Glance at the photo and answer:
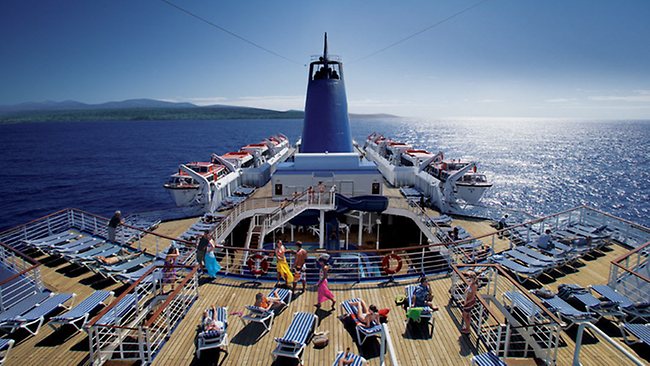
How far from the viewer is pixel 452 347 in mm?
6801

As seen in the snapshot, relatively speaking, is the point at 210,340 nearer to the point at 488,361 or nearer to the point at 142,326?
the point at 142,326

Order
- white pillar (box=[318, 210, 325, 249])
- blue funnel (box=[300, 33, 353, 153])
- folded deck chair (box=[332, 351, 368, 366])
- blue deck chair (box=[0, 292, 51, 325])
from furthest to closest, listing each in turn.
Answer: blue funnel (box=[300, 33, 353, 153]), white pillar (box=[318, 210, 325, 249]), blue deck chair (box=[0, 292, 51, 325]), folded deck chair (box=[332, 351, 368, 366])

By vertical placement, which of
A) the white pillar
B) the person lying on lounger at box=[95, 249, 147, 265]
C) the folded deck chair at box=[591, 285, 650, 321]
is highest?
the folded deck chair at box=[591, 285, 650, 321]

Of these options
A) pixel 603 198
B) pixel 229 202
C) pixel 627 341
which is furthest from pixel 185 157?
pixel 627 341

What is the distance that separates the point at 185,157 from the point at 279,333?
6663 centimetres

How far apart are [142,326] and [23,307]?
3.71 metres

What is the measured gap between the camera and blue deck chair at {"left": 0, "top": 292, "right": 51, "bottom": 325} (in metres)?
7.28

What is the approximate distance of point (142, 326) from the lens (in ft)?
20.0

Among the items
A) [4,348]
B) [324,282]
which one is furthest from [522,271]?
[4,348]

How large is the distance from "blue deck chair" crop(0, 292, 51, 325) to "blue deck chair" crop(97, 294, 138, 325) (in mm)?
2103

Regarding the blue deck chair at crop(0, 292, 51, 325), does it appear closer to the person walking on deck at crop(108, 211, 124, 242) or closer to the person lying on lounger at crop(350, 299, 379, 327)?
the person walking on deck at crop(108, 211, 124, 242)

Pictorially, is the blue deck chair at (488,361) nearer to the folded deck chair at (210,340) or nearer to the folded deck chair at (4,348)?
the folded deck chair at (210,340)

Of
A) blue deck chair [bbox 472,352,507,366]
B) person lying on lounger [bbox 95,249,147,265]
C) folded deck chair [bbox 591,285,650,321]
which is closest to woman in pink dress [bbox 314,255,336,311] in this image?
blue deck chair [bbox 472,352,507,366]

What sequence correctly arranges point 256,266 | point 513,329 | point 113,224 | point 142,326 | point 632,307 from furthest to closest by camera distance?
point 113,224 → point 256,266 → point 632,307 → point 513,329 → point 142,326
